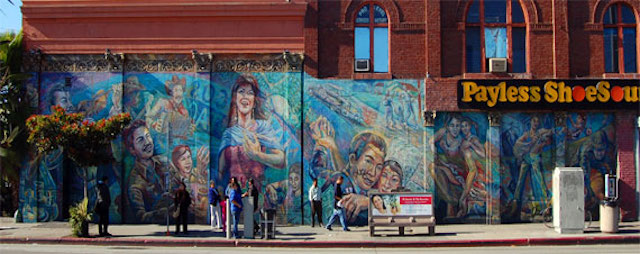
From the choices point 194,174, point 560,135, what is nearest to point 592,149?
point 560,135

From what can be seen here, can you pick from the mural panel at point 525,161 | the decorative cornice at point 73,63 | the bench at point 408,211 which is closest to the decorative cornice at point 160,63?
the decorative cornice at point 73,63

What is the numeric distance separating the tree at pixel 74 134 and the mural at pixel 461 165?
9457mm

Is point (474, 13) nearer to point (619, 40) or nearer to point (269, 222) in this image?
point (619, 40)

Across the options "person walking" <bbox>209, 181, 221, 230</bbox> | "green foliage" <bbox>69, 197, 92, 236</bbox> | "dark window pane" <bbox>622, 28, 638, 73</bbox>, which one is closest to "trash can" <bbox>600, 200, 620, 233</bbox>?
"dark window pane" <bbox>622, 28, 638, 73</bbox>

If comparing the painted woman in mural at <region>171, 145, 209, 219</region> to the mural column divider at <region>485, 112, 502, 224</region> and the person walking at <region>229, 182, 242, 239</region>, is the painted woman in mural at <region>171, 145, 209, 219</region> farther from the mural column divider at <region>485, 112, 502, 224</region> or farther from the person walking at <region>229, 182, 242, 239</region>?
the mural column divider at <region>485, 112, 502, 224</region>

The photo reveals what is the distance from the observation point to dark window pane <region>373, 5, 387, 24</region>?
2095 cm

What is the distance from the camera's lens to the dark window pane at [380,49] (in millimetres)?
20812

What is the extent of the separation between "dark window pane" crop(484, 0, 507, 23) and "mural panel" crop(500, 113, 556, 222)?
3064 mm

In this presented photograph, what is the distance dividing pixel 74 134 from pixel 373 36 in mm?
9310

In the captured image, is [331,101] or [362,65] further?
[362,65]

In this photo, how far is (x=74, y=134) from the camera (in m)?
17.8

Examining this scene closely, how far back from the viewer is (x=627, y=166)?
67.8ft

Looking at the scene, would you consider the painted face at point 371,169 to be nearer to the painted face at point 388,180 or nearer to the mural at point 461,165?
the painted face at point 388,180

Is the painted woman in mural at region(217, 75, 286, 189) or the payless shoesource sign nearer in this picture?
the payless shoesource sign
